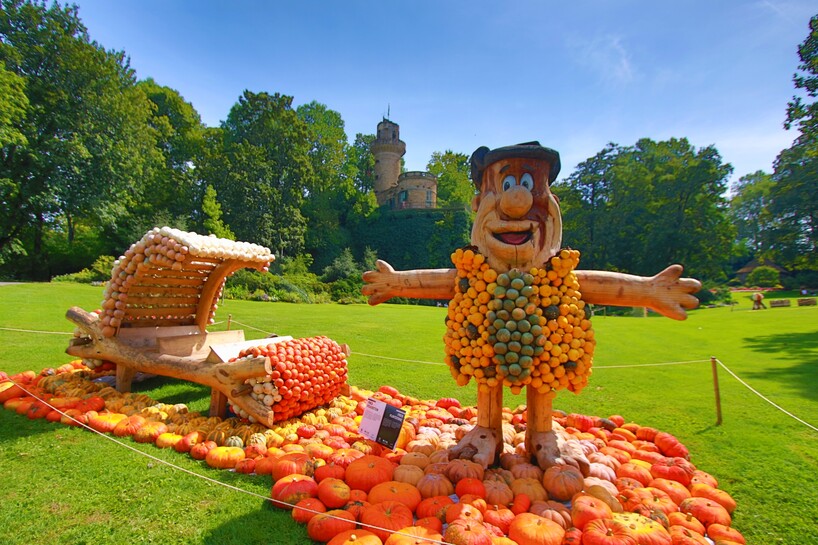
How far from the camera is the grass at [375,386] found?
281 cm

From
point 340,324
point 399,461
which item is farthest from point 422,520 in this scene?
point 340,324

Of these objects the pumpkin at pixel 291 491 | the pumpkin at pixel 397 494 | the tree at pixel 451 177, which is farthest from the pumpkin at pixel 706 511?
the tree at pixel 451 177

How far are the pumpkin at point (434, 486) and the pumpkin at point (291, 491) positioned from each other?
0.79 m

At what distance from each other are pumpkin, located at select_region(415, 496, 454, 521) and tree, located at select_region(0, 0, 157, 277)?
28.8m

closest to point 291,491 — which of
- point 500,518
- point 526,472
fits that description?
point 500,518

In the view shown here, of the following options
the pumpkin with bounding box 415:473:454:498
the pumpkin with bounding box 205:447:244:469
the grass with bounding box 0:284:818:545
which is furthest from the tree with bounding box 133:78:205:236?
Result: the pumpkin with bounding box 415:473:454:498

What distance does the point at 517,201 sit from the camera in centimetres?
362

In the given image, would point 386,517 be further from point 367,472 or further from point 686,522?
point 686,522

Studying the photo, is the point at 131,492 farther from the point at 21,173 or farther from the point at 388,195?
the point at 388,195

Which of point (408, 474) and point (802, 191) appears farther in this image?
point (802, 191)

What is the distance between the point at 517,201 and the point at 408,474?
241 centimetres

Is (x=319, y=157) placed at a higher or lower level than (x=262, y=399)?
higher

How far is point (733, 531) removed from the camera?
2.76m

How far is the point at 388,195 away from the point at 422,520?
43.8 metres
